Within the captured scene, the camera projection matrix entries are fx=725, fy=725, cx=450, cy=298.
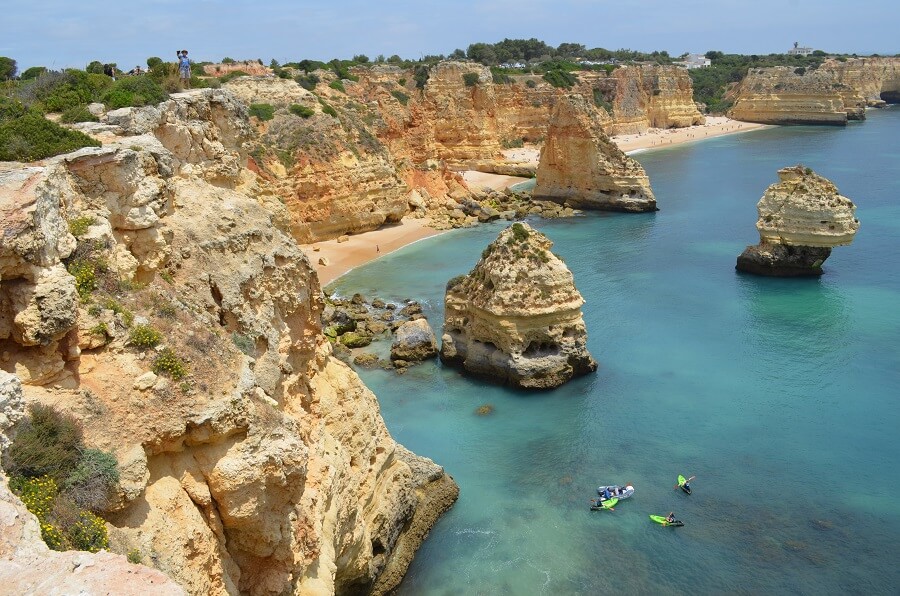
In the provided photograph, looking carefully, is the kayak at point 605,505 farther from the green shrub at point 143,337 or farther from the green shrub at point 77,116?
the green shrub at point 77,116

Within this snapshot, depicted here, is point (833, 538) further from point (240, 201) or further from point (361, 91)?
point (361, 91)

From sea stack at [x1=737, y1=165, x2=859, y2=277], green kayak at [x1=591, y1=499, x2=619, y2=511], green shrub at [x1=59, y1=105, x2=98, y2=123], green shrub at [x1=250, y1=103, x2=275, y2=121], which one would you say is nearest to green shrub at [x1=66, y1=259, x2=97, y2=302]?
green shrub at [x1=59, y1=105, x2=98, y2=123]

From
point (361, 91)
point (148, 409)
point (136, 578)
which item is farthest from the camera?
point (361, 91)

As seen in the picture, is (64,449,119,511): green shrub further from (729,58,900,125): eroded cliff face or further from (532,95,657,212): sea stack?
(729,58,900,125): eroded cliff face

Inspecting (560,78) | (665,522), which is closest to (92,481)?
(665,522)

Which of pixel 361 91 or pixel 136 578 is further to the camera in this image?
pixel 361 91

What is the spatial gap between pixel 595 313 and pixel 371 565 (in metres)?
22.3

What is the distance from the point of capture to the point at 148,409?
8.93 meters

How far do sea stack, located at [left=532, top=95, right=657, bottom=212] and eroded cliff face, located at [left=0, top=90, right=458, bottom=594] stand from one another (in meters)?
47.4

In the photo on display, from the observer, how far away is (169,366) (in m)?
9.44

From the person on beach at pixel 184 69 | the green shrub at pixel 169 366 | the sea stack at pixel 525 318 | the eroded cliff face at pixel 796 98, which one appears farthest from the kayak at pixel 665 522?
the eroded cliff face at pixel 796 98

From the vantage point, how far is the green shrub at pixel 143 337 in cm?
952

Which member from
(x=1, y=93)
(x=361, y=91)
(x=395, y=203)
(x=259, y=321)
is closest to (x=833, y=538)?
(x=259, y=321)

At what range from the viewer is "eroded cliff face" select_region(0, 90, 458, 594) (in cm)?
844
